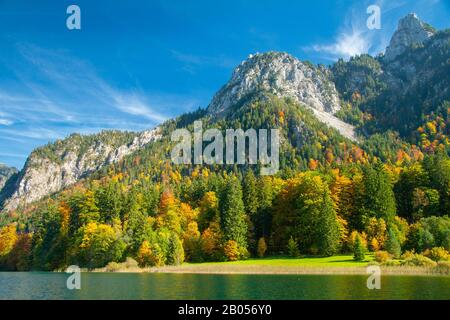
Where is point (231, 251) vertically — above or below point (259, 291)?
below

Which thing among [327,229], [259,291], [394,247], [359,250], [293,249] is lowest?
[293,249]

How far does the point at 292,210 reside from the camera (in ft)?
321

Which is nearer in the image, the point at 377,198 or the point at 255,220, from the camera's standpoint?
the point at 377,198

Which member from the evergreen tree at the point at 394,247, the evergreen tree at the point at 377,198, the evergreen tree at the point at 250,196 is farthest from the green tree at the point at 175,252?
the evergreen tree at the point at 394,247

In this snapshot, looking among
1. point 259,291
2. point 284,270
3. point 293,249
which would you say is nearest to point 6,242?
point 293,249

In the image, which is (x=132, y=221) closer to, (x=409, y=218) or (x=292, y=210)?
(x=292, y=210)

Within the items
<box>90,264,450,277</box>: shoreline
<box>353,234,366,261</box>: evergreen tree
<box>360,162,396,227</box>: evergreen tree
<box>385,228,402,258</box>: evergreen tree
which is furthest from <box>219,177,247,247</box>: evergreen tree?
<box>385,228,402,258</box>: evergreen tree

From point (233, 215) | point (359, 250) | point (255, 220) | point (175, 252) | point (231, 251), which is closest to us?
point (359, 250)

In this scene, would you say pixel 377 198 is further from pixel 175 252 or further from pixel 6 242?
pixel 6 242

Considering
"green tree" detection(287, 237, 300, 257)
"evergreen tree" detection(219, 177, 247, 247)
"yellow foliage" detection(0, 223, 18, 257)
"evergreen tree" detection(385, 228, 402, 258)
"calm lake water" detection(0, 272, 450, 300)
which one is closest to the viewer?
"calm lake water" detection(0, 272, 450, 300)

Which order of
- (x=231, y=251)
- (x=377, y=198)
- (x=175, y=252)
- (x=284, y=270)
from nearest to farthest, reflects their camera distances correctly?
1. (x=284, y=270)
2. (x=175, y=252)
3. (x=231, y=251)
4. (x=377, y=198)

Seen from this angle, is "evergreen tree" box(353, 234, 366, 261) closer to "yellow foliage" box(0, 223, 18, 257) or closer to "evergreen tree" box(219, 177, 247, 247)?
"evergreen tree" box(219, 177, 247, 247)
